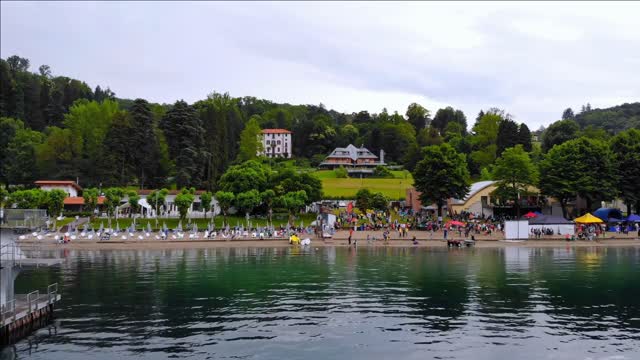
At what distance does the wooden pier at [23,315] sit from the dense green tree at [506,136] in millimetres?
107782

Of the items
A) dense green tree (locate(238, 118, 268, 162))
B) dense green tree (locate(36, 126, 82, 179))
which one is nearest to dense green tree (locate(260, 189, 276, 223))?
dense green tree (locate(36, 126, 82, 179))

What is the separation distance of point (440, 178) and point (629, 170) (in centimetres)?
2532

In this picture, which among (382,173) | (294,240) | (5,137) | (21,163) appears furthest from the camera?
(382,173)

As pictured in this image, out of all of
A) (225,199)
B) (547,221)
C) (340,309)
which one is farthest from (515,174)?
(340,309)

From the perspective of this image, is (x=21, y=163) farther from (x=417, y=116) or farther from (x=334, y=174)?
(x=417, y=116)

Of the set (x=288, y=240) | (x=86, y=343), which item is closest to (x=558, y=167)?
(x=288, y=240)

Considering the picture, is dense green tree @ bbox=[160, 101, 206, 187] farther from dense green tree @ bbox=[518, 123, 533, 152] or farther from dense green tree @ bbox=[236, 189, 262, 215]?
dense green tree @ bbox=[518, 123, 533, 152]

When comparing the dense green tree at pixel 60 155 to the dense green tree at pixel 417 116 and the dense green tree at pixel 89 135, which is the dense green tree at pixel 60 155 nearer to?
the dense green tree at pixel 89 135

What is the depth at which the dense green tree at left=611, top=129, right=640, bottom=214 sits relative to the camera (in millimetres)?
79312

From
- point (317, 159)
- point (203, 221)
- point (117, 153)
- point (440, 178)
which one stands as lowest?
point (203, 221)

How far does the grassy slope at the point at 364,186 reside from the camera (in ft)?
354

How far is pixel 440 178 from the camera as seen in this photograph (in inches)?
3189

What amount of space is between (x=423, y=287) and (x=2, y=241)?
2295 cm

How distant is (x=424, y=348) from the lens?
22.7 m
